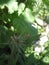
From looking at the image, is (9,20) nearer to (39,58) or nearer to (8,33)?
(8,33)

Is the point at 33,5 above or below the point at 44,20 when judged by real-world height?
above

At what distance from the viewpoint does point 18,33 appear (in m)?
2.36

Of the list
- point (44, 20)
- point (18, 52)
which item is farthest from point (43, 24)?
point (18, 52)

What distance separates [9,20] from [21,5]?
0.25 meters

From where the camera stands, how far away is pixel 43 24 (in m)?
2.85

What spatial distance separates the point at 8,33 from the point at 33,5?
53 cm

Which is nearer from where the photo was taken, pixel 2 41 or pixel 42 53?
pixel 2 41

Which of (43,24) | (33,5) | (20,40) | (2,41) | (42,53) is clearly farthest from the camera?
(43,24)

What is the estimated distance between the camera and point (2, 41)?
2.27m

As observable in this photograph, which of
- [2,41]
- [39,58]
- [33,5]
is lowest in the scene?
[39,58]

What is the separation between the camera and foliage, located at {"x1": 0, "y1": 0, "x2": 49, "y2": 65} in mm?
2170

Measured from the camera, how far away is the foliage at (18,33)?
217cm

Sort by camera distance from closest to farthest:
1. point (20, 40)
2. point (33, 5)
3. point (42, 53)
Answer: point (20, 40) < point (42, 53) < point (33, 5)

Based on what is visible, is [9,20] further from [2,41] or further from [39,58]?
[39,58]
